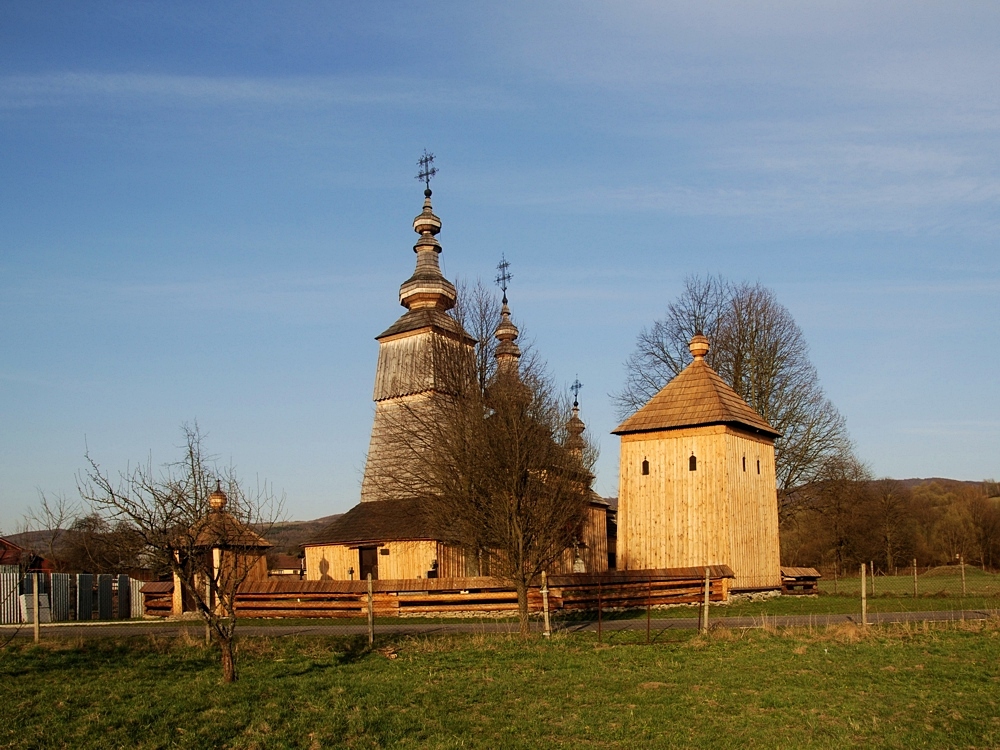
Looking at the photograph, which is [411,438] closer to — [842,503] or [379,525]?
[379,525]

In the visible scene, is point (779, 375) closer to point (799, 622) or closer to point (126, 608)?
point (799, 622)

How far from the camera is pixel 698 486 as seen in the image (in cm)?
2836

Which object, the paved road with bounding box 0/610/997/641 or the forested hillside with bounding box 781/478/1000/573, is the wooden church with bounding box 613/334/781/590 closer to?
the paved road with bounding box 0/610/997/641

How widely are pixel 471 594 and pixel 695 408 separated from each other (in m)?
9.41

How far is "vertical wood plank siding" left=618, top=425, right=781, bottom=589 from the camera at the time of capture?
27.9 meters

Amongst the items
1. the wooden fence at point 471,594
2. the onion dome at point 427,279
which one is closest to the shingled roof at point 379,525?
the wooden fence at point 471,594

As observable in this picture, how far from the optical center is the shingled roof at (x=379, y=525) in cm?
3225

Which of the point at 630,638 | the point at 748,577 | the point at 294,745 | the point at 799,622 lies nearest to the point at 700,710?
the point at 294,745

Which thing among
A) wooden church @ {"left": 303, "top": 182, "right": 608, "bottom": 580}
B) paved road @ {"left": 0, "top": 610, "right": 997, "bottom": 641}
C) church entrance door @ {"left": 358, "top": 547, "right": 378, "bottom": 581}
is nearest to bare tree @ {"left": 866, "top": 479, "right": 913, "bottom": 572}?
wooden church @ {"left": 303, "top": 182, "right": 608, "bottom": 580}

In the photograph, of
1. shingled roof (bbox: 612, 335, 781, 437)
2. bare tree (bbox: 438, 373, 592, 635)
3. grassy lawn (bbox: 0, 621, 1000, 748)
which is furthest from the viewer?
shingled roof (bbox: 612, 335, 781, 437)

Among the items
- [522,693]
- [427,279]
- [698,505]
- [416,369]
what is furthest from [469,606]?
[427,279]

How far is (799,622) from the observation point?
66.0 ft

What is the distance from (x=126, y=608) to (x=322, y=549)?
7.49 meters

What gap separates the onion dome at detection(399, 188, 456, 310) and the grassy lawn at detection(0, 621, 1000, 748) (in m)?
24.3
